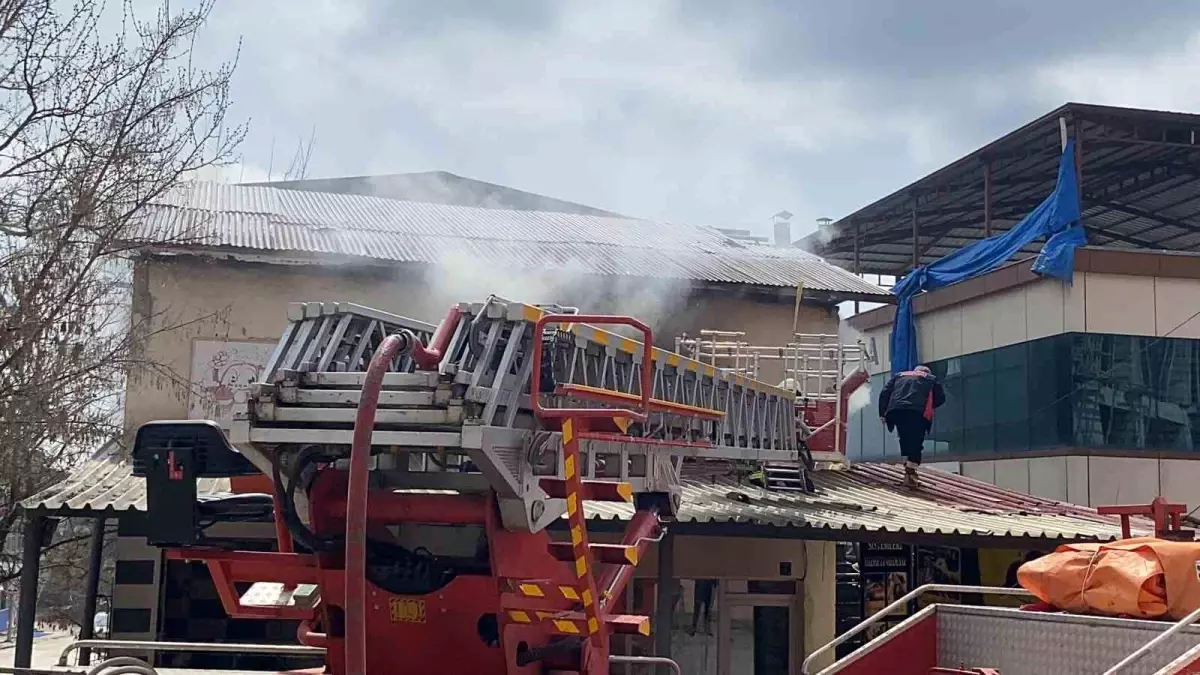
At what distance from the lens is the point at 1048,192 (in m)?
24.4

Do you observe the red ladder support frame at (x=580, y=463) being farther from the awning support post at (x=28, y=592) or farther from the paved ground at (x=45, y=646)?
the paved ground at (x=45, y=646)

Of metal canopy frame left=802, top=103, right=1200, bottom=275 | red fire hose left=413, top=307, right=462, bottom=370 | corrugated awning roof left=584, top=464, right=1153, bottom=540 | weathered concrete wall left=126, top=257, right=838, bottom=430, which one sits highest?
metal canopy frame left=802, top=103, right=1200, bottom=275

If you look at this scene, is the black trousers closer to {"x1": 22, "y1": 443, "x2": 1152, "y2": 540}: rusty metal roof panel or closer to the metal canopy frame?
{"x1": 22, "y1": 443, "x2": 1152, "y2": 540}: rusty metal roof panel

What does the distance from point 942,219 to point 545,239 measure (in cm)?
1234

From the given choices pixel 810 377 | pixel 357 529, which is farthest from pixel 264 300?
pixel 357 529

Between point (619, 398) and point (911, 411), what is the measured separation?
9.28 meters

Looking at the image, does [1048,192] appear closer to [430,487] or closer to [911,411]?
[911,411]

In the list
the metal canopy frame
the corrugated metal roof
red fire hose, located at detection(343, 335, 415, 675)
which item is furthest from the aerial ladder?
the metal canopy frame

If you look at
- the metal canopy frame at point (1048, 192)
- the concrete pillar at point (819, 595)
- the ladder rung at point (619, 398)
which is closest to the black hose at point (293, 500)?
the ladder rung at point (619, 398)

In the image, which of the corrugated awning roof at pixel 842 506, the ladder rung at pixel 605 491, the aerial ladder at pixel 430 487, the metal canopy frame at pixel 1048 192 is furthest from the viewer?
the metal canopy frame at pixel 1048 192

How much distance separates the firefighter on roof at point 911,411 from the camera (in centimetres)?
1480

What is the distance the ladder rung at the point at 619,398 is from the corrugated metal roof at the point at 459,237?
6098mm

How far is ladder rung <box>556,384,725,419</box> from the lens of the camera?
605 cm

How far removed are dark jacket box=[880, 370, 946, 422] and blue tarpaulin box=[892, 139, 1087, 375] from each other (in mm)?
2688
